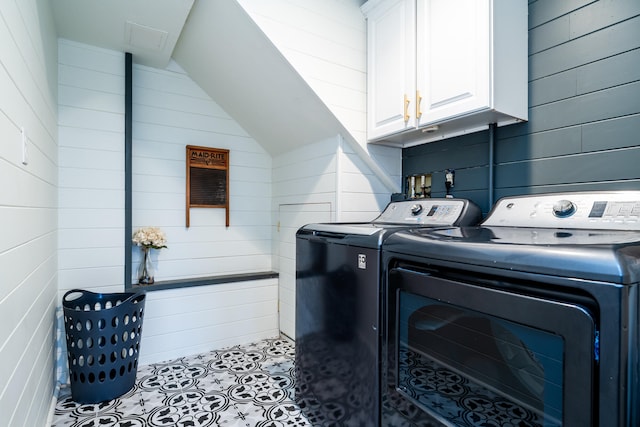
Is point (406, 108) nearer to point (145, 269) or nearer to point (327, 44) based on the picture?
point (327, 44)

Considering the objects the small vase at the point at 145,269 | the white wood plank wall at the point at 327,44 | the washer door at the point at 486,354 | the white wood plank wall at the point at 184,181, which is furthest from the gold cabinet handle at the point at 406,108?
the small vase at the point at 145,269

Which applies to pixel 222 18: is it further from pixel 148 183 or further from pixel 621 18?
pixel 621 18

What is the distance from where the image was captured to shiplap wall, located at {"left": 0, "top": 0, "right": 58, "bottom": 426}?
3.14 feet

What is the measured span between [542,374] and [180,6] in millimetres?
2336

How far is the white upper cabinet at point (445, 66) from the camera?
4.93 feet

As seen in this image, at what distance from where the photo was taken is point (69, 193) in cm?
216

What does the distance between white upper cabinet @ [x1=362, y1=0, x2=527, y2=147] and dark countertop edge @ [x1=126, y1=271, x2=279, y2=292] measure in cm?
151

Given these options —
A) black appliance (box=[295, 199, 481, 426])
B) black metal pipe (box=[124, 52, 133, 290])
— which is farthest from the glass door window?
black metal pipe (box=[124, 52, 133, 290])

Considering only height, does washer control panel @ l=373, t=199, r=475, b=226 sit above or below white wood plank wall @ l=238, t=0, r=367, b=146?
below

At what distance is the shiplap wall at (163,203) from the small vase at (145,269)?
0.07m

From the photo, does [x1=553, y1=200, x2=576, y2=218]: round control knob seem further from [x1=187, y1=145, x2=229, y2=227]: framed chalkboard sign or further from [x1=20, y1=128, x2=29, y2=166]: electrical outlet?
[x1=187, y1=145, x2=229, y2=227]: framed chalkboard sign

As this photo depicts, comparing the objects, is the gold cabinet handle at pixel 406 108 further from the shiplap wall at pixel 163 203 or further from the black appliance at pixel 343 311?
the shiplap wall at pixel 163 203

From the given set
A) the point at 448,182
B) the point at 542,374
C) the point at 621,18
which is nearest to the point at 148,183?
the point at 448,182

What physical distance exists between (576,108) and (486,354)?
1.21 meters
